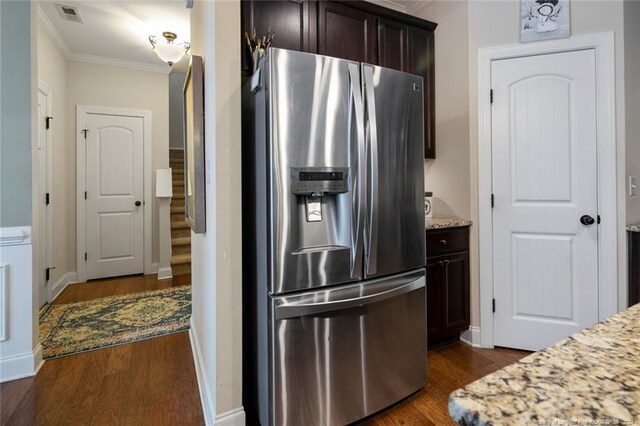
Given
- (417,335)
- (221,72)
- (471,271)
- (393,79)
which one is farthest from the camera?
(471,271)

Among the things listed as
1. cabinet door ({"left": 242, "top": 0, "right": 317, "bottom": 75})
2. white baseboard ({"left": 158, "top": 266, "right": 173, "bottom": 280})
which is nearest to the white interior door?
white baseboard ({"left": 158, "top": 266, "right": 173, "bottom": 280})

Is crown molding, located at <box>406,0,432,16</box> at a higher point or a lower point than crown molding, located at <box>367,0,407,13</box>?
lower

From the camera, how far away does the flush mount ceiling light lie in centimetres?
326

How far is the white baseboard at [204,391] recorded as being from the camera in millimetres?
1570

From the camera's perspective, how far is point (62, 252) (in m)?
3.94

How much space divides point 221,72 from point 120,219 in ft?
12.2

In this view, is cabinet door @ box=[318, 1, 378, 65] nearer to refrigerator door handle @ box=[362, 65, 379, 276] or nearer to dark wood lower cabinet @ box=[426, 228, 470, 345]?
refrigerator door handle @ box=[362, 65, 379, 276]

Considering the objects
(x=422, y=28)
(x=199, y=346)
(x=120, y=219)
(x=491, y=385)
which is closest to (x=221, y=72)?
(x=491, y=385)

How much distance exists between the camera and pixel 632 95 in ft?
7.07

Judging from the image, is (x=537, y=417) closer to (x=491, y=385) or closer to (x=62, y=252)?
(x=491, y=385)

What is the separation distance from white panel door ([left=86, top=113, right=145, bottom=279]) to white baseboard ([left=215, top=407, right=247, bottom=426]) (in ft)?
11.9

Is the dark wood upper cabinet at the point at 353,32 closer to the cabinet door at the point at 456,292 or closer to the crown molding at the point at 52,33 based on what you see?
the cabinet door at the point at 456,292

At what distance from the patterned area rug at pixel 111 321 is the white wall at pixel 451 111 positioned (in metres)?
2.52

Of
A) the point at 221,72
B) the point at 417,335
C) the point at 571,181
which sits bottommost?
the point at 417,335
